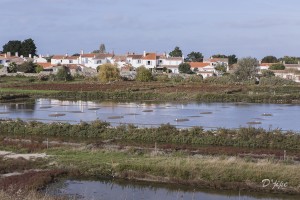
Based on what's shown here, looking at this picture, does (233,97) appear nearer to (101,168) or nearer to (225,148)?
(225,148)

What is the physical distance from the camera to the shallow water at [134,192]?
1617 centimetres

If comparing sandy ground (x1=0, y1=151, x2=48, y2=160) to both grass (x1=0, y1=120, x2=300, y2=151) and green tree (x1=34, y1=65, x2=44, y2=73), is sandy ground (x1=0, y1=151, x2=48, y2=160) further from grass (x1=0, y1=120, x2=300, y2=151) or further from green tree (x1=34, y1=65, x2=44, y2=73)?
green tree (x1=34, y1=65, x2=44, y2=73)

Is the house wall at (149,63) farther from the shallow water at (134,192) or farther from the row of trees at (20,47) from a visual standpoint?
the shallow water at (134,192)

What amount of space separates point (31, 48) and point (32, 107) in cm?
7683

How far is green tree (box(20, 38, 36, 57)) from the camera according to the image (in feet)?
382

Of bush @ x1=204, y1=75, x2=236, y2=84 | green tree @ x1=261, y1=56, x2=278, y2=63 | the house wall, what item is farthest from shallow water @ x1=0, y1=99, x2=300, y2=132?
green tree @ x1=261, y1=56, x2=278, y2=63

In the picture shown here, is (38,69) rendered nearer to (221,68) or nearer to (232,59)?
(221,68)

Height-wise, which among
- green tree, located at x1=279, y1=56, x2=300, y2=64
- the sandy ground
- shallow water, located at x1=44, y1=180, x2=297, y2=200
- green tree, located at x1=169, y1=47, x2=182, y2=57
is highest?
green tree, located at x1=169, y1=47, x2=182, y2=57

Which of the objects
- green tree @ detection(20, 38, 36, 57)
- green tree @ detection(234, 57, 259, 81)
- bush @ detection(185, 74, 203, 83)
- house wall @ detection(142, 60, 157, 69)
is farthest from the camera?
green tree @ detection(20, 38, 36, 57)

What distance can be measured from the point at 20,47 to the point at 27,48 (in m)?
1.63

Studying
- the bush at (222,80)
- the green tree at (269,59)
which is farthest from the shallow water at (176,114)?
the green tree at (269,59)

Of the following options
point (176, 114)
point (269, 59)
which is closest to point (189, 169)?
point (176, 114)

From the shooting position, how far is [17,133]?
2958cm

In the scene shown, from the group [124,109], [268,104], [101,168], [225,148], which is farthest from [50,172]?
[268,104]
